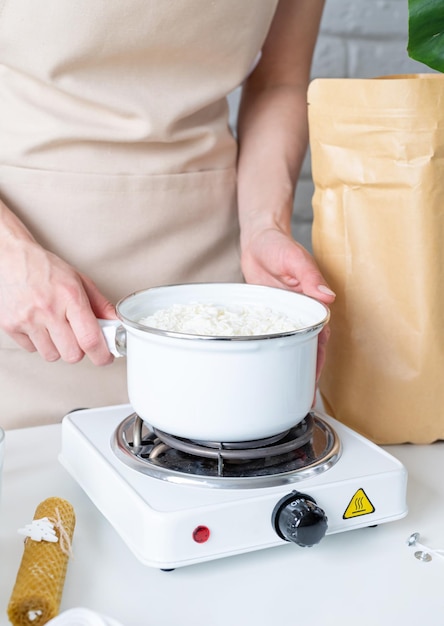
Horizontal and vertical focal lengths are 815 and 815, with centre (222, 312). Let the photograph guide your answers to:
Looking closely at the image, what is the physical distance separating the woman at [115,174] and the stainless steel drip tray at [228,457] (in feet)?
0.50

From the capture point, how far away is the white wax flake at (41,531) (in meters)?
0.64

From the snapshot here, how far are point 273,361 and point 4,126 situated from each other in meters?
0.51

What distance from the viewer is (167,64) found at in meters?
1.01

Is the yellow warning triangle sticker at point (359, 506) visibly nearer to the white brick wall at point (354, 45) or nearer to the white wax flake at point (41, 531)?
the white wax flake at point (41, 531)

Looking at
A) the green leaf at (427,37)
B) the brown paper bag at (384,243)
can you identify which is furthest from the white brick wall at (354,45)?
the green leaf at (427,37)

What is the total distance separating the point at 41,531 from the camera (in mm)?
641

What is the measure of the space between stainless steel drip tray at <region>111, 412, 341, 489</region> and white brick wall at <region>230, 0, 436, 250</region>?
874 mm

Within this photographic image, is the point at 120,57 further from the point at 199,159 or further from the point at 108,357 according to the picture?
the point at 108,357

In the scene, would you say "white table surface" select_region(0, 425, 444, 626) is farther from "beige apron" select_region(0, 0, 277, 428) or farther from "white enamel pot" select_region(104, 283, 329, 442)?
"beige apron" select_region(0, 0, 277, 428)

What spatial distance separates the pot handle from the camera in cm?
77

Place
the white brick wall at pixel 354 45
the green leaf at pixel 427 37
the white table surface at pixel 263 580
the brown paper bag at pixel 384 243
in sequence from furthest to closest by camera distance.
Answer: the white brick wall at pixel 354 45 → the brown paper bag at pixel 384 243 → the green leaf at pixel 427 37 → the white table surface at pixel 263 580

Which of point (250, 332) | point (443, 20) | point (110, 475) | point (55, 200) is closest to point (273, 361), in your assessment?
point (250, 332)

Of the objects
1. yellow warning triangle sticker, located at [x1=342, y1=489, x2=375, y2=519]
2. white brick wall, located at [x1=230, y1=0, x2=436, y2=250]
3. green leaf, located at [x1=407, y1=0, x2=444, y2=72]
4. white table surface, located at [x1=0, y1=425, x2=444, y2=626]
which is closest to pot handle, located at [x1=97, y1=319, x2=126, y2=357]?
white table surface, located at [x1=0, y1=425, x2=444, y2=626]

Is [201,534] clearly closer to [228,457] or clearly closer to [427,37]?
[228,457]
